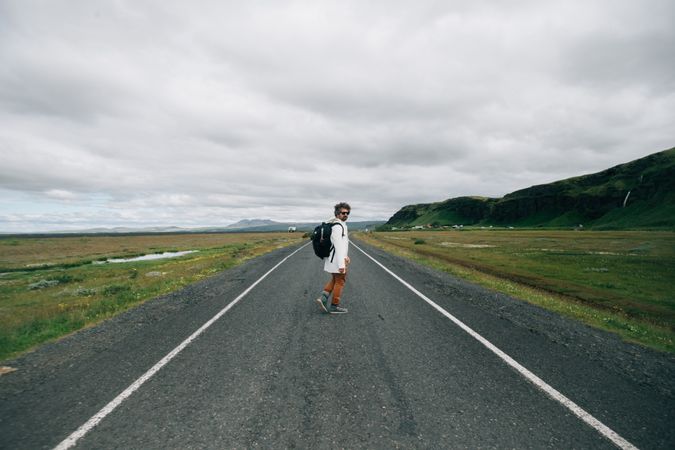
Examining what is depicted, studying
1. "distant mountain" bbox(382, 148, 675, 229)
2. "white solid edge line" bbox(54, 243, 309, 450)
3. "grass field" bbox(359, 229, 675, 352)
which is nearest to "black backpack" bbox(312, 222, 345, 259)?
"white solid edge line" bbox(54, 243, 309, 450)

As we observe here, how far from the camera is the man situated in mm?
8258

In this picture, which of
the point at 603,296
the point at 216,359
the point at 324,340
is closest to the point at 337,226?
the point at 324,340

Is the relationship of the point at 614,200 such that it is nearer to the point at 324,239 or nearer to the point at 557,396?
the point at 324,239

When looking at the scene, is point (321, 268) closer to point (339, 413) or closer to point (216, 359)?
point (216, 359)

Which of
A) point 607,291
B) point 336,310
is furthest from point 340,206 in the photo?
point 607,291

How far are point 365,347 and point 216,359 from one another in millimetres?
2649

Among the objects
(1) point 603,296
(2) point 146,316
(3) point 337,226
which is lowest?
(1) point 603,296

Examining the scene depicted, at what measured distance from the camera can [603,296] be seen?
44.3 feet

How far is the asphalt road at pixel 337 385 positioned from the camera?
3504 millimetres

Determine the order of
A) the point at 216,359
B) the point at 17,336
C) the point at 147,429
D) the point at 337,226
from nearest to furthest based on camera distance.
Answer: the point at 147,429, the point at 216,359, the point at 17,336, the point at 337,226

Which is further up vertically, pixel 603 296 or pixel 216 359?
pixel 216 359

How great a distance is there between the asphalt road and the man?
50cm

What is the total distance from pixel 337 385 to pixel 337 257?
13.0ft

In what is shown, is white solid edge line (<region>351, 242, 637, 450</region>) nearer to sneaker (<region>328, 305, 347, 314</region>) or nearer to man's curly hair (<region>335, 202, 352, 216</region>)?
sneaker (<region>328, 305, 347, 314</region>)
